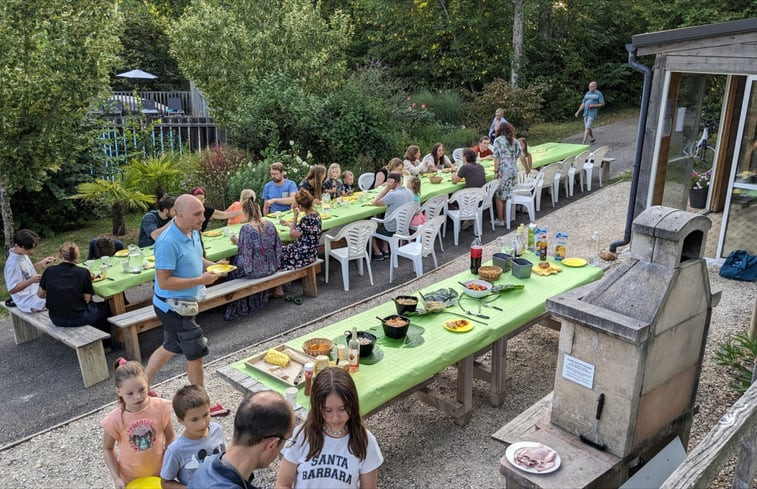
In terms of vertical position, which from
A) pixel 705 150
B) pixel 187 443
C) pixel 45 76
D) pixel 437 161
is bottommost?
pixel 187 443

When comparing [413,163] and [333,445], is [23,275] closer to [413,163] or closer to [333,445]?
[333,445]

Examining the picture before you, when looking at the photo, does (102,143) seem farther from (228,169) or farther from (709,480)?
(709,480)

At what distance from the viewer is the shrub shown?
17.6m

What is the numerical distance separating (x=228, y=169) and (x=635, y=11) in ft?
62.4

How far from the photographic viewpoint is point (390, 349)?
4797 millimetres

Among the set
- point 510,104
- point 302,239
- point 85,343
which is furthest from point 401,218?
point 510,104

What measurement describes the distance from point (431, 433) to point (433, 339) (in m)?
0.87

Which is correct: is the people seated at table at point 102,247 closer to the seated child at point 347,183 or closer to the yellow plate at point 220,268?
the yellow plate at point 220,268

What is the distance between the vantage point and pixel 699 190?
10422 mm

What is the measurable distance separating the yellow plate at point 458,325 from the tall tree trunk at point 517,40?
16.9 m

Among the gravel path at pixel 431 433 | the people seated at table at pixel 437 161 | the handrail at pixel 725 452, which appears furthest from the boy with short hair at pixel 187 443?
the people seated at table at pixel 437 161

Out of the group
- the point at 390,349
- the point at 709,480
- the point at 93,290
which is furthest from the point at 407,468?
the point at 93,290

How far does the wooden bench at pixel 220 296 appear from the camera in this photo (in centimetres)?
650

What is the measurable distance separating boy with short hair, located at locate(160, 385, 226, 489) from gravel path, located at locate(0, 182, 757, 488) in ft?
3.66
